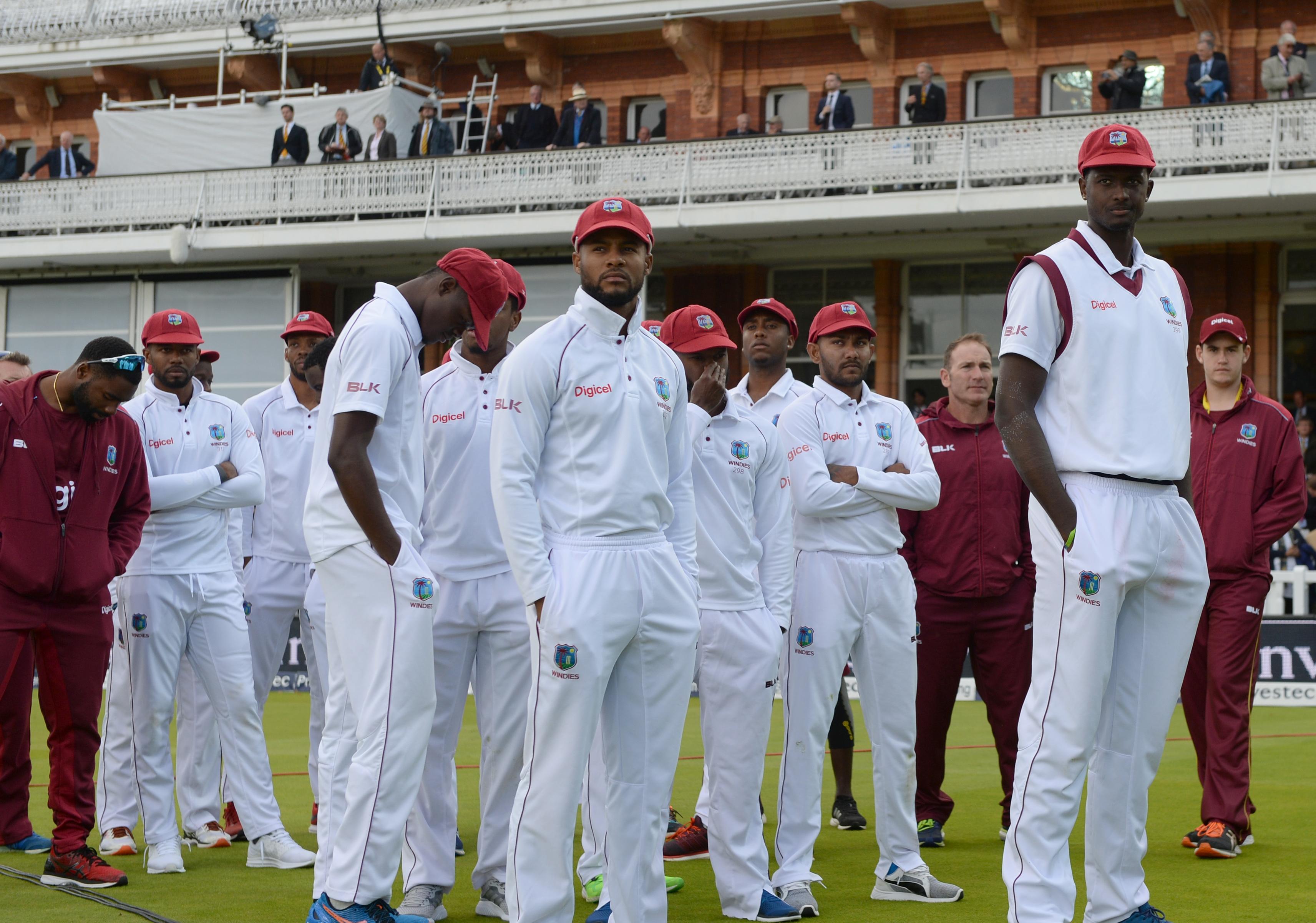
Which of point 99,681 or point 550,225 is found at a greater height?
point 550,225

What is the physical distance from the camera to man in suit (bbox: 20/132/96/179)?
99.5ft

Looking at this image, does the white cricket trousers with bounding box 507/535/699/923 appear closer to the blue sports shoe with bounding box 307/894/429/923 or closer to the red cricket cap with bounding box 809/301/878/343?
the blue sports shoe with bounding box 307/894/429/923

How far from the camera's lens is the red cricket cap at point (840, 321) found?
24.5ft

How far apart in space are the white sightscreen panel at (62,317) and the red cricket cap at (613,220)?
2636cm

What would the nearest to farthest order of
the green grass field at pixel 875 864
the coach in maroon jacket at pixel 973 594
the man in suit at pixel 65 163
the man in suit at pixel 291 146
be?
1. the green grass field at pixel 875 864
2. the coach in maroon jacket at pixel 973 594
3. the man in suit at pixel 291 146
4. the man in suit at pixel 65 163

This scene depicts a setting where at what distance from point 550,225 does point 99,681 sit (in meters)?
19.1

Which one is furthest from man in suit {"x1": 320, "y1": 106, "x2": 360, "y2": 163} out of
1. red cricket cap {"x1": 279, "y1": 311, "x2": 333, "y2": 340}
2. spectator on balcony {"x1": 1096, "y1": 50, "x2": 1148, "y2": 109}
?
red cricket cap {"x1": 279, "y1": 311, "x2": 333, "y2": 340}

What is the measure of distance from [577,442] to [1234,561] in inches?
166

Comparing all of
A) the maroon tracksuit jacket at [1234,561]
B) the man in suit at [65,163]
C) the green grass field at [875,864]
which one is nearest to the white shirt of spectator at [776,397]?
the maroon tracksuit jacket at [1234,561]

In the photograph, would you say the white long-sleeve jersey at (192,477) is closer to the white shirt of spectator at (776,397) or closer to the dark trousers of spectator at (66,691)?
the dark trousers of spectator at (66,691)

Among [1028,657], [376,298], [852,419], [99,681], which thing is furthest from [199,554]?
[1028,657]

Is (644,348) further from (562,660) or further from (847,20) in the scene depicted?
(847,20)

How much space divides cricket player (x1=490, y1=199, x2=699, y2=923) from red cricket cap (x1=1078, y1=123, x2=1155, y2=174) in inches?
61.7

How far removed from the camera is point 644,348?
561 centimetres
